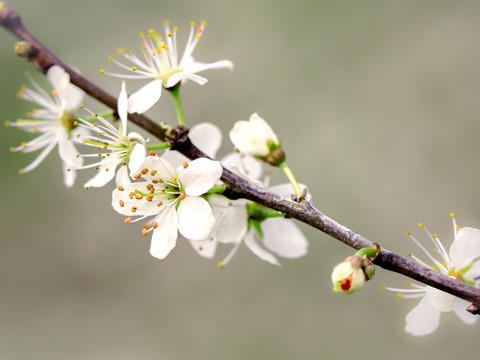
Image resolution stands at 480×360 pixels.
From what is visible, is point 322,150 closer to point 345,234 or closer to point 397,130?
point 397,130

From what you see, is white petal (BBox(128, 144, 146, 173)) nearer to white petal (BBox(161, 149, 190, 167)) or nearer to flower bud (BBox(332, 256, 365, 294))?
white petal (BBox(161, 149, 190, 167))

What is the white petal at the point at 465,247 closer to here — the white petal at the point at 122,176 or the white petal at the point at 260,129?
the white petal at the point at 260,129

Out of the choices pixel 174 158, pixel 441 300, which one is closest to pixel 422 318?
pixel 441 300

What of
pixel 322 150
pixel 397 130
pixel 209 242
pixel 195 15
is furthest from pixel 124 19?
pixel 209 242

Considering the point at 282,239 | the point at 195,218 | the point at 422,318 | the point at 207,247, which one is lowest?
the point at 422,318

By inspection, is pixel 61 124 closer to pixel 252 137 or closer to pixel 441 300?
pixel 252 137

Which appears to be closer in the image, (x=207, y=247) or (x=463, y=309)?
(x=463, y=309)

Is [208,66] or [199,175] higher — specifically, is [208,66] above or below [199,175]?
above
